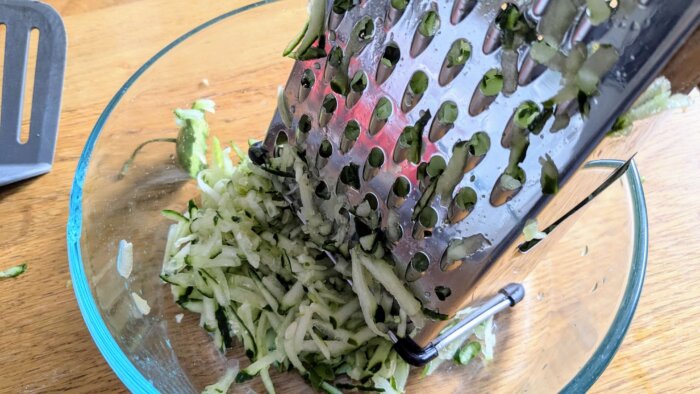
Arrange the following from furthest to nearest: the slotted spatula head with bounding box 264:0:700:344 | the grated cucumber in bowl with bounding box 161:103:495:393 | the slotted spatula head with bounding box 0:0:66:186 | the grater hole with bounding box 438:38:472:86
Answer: the slotted spatula head with bounding box 0:0:66:186, the grated cucumber in bowl with bounding box 161:103:495:393, the grater hole with bounding box 438:38:472:86, the slotted spatula head with bounding box 264:0:700:344

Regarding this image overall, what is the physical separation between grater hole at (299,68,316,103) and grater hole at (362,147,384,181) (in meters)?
0.16

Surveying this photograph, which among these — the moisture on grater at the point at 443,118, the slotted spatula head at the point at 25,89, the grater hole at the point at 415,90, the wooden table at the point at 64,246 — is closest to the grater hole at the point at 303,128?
the moisture on grater at the point at 443,118

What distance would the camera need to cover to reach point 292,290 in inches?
46.3

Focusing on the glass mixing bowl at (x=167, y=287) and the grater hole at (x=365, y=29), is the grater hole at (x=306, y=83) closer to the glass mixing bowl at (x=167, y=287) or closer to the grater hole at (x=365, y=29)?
the grater hole at (x=365, y=29)

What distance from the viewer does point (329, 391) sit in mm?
1142

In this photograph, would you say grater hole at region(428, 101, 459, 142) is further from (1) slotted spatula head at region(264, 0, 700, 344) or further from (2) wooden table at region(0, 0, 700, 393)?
(2) wooden table at region(0, 0, 700, 393)

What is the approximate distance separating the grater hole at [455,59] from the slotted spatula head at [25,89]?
37.5 inches

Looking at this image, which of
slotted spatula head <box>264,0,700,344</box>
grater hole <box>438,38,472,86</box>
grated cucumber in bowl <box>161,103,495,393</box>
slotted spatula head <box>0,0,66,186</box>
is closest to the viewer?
slotted spatula head <box>264,0,700,344</box>

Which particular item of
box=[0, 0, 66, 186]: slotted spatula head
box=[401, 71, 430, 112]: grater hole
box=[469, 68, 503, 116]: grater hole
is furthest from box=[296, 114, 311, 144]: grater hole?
box=[0, 0, 66, 186]: slotted spatula head

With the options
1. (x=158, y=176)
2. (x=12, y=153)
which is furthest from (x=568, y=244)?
(x=12, y=153)

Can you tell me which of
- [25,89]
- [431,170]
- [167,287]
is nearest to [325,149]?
[431,170]

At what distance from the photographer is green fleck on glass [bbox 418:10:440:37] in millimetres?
821

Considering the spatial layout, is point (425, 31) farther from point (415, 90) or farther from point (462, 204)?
point (462, 204)

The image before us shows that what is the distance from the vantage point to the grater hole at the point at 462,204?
88 centimetres
